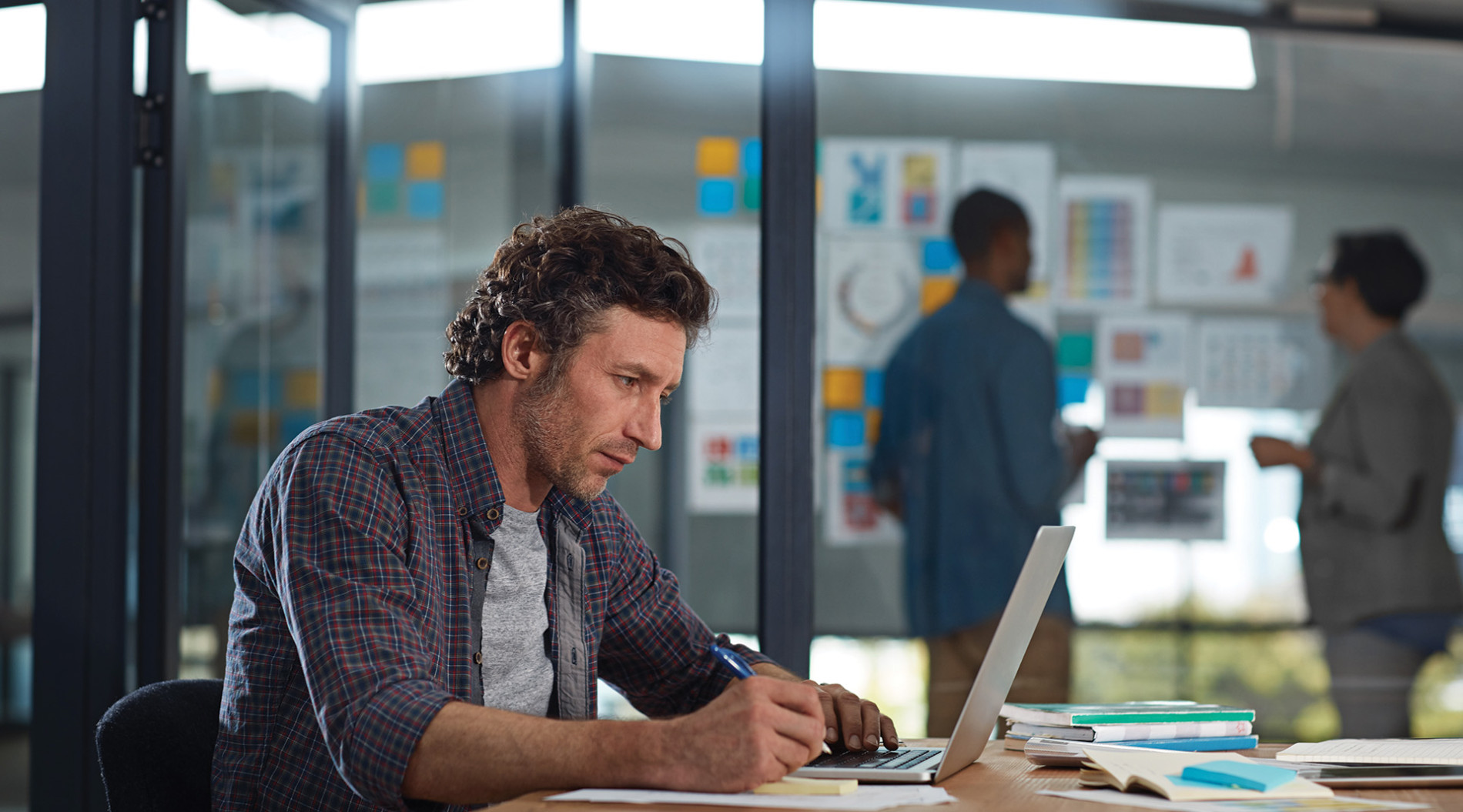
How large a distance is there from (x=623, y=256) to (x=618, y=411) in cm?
22

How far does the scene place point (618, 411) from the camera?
177cm

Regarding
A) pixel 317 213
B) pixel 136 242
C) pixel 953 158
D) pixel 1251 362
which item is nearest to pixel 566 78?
pixel 317 213

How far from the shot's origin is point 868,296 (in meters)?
3.07

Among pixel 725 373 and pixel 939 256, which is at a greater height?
pixel 939 256

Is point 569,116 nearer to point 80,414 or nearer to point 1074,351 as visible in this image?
point 1074,351

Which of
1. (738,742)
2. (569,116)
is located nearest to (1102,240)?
(569,116)

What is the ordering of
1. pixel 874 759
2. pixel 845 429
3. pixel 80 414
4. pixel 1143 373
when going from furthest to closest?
pixel 1143 373 < pixel 845 429 < pixel 80 414 < pixel 874 759

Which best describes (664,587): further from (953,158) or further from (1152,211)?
(1152,211)

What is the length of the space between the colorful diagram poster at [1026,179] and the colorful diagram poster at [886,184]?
0.06 metres

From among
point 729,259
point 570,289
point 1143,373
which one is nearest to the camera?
point 570,289

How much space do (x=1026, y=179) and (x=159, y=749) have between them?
2356mm

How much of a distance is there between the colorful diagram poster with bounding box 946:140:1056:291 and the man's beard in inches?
64.9

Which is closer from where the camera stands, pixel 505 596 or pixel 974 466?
pixel 505 596

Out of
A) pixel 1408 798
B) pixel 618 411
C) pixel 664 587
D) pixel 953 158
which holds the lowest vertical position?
pixel 1408 798
